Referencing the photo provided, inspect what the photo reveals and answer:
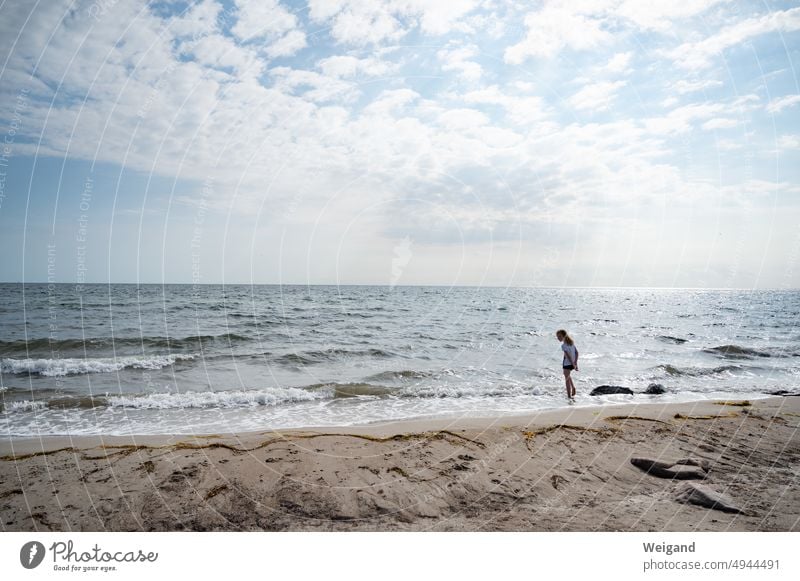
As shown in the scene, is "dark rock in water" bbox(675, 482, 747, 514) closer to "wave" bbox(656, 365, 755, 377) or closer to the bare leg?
the bare leg

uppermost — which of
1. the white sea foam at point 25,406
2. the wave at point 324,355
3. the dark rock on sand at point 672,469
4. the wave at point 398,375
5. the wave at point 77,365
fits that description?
the dark rock on sand at point 672,469

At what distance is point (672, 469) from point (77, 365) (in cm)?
2021

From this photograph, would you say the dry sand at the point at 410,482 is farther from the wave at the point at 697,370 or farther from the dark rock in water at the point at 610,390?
the wave at the point at 697,370

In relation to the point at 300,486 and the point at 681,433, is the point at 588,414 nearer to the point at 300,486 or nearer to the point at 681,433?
the point at 681,433

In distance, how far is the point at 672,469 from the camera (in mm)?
6062

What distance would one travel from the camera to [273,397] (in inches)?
504

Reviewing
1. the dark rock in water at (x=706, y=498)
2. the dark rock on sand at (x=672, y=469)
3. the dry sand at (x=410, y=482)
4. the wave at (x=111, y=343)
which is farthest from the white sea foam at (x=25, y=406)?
the dark rock in water at (x=706, y=498)

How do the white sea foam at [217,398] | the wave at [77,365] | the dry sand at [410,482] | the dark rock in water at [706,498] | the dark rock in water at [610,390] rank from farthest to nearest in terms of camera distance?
1. the wave at [77,365]
2. the dark rock in water at [610,390]
3. the white sea foam at [217,398]
4. the dark rock in water at [706,498]
5. the dry sand at [410,482]

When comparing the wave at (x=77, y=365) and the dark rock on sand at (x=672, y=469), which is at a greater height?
the dark rock on sand at (x=672, y=469)

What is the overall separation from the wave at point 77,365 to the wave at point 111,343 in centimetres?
301

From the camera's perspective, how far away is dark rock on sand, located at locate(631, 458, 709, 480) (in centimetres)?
593

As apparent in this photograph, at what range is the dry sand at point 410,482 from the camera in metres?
4.75

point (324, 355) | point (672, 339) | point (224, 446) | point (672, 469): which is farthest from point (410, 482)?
point (672, 339)
